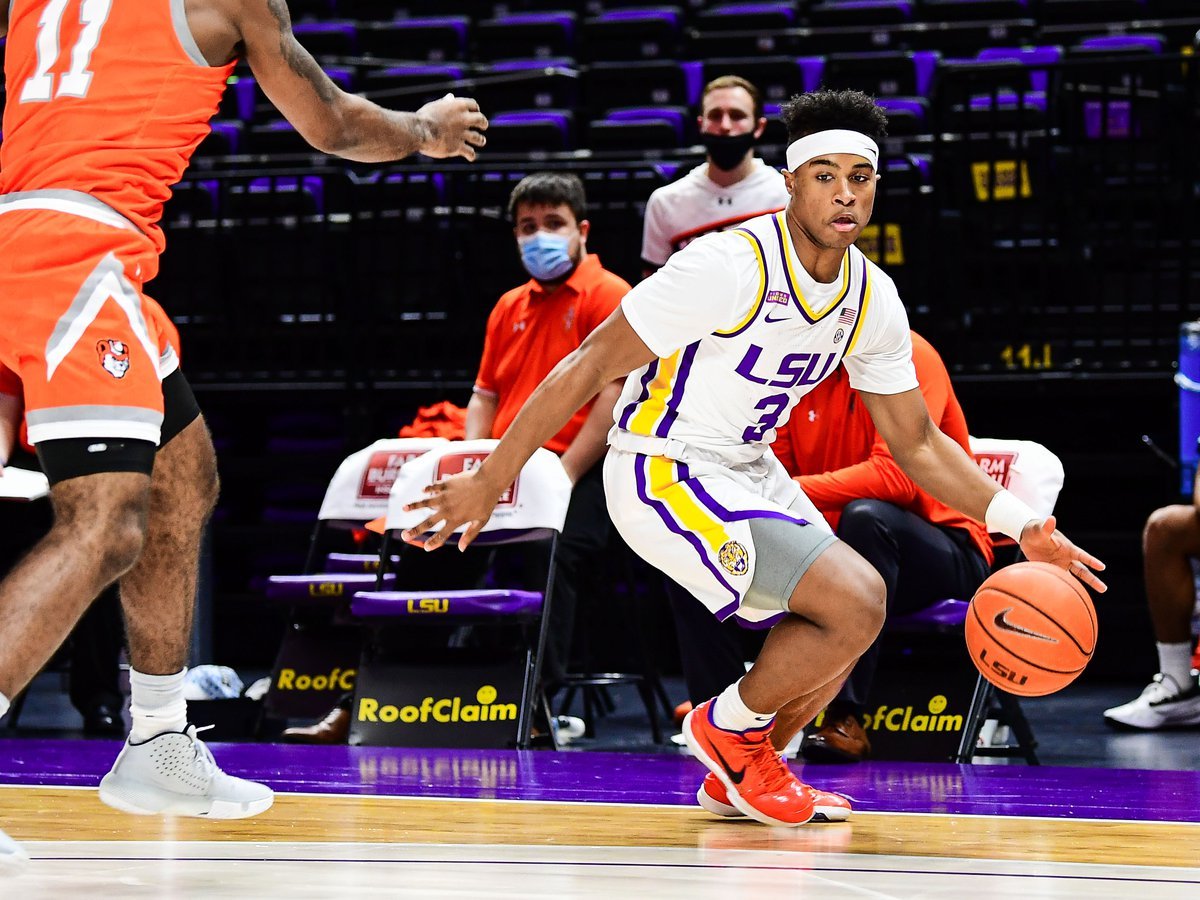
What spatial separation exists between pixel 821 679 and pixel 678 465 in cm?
55

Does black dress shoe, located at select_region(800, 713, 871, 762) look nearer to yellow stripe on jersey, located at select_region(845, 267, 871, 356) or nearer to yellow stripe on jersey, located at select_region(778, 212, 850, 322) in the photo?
yellow stripe on jersey, located at select_region(845, 267, 871, 356)

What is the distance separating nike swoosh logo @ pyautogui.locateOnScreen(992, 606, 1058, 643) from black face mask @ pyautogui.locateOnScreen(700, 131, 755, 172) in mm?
3061

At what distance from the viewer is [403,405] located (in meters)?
7.86

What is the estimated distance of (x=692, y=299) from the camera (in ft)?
11.3

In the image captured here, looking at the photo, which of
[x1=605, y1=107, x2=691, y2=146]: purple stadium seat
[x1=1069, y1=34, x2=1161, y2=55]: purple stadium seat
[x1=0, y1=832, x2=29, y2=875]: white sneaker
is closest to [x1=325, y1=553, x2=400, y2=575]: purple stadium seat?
[x1=0, y1=832, x2=29, y2=875]: white sneaker

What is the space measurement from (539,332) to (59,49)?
310 centimetres

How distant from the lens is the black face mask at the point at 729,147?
6227 mm

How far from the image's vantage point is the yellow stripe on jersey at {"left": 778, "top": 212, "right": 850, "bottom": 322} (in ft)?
11.5

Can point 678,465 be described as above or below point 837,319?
below

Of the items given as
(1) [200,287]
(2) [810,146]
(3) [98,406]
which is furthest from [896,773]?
(1) [200,287]

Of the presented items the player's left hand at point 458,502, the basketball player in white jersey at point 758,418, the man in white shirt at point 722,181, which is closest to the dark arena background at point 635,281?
the basketball player in white jersey at point 758,418

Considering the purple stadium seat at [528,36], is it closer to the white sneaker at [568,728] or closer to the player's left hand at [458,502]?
the white sneaker at [568,728]

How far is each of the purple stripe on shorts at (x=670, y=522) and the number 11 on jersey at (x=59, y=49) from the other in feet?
4.51

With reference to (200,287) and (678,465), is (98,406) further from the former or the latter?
(200,287)
